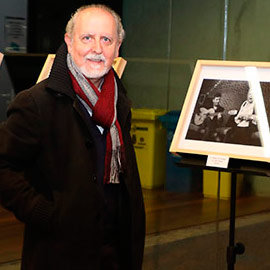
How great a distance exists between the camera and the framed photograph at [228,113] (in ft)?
10.7

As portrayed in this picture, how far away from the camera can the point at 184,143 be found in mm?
3391

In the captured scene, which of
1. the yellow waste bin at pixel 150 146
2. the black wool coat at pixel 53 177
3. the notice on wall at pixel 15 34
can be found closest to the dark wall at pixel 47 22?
the notice on wall at pixel 15 34

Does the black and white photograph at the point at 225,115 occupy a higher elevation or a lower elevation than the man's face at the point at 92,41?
lower

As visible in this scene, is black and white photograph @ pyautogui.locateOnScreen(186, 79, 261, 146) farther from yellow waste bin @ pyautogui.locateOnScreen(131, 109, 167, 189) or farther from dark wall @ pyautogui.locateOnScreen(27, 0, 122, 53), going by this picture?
yellow waste bin @ pyautogui.locateOnScreen(131, 109, 167, 189)

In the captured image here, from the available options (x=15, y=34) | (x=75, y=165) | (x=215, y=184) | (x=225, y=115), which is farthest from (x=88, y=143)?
(x=215, y=184)

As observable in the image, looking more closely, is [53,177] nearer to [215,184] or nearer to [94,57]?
[94,57]

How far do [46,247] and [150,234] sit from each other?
9.00 ft

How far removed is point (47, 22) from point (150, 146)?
51.1 inches

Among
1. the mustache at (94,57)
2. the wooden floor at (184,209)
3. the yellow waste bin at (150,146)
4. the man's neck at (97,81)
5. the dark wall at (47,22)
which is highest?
the dark wall at (47,22)

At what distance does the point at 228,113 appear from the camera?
3.39 metres

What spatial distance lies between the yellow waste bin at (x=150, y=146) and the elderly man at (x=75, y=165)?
258cm

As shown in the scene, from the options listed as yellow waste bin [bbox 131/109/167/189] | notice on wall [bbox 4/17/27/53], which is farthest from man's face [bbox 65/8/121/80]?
yellow waste bin [bbox 131/109/167/189]

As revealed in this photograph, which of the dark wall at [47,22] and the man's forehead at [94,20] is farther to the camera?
the dark wall at [47,22]

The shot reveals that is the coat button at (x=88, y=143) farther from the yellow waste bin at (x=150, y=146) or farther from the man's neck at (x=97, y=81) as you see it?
the yellow waste bin at (x=150, y=146)
